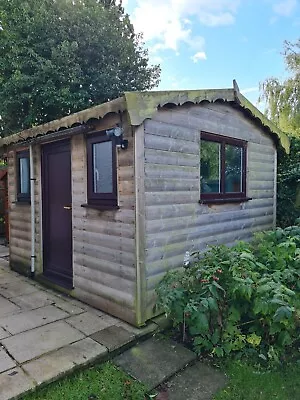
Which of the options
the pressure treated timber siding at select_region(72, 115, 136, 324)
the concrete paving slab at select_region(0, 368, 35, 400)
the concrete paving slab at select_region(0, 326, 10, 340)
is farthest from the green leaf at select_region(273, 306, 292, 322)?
the concrete paving slab at select_region(0, 326, 10, 340)

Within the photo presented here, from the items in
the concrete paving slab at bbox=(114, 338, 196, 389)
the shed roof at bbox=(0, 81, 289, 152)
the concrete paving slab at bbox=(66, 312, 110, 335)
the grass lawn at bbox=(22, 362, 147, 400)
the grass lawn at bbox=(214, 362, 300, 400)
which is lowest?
the grass lawn at bbox=(214, 362, 300, 400)

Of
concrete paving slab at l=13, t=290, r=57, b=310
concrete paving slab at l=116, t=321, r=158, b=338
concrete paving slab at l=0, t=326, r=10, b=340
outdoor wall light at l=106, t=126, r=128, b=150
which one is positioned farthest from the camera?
concrete paving slab at l=13, t=290, r=57, b=310

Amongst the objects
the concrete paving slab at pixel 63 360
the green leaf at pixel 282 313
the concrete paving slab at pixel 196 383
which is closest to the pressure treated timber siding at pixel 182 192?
the concrete paving slab at pixel 63 360

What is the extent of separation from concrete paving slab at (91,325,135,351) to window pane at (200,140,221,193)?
206 centimetres

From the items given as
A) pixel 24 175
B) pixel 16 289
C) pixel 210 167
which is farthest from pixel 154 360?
pixel 24 175

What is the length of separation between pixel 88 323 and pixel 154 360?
94 cm

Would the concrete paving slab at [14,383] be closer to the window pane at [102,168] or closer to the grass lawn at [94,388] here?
the grass lawn at [94,388]

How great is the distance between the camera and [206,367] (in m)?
2.59

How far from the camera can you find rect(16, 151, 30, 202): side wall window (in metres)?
5.05

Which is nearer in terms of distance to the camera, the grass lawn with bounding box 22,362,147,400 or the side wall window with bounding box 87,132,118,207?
the grass lawn with bounding box 22,362,147,400

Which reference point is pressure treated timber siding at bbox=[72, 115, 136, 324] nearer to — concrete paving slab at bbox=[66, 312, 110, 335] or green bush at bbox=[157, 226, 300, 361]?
concrete paving slab at bbox=[66, 312, 110, 335]

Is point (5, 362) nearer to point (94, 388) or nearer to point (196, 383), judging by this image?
point (94, 388)

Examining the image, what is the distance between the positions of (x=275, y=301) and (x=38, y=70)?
30.1 feet

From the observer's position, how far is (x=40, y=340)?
2846 millimetres
